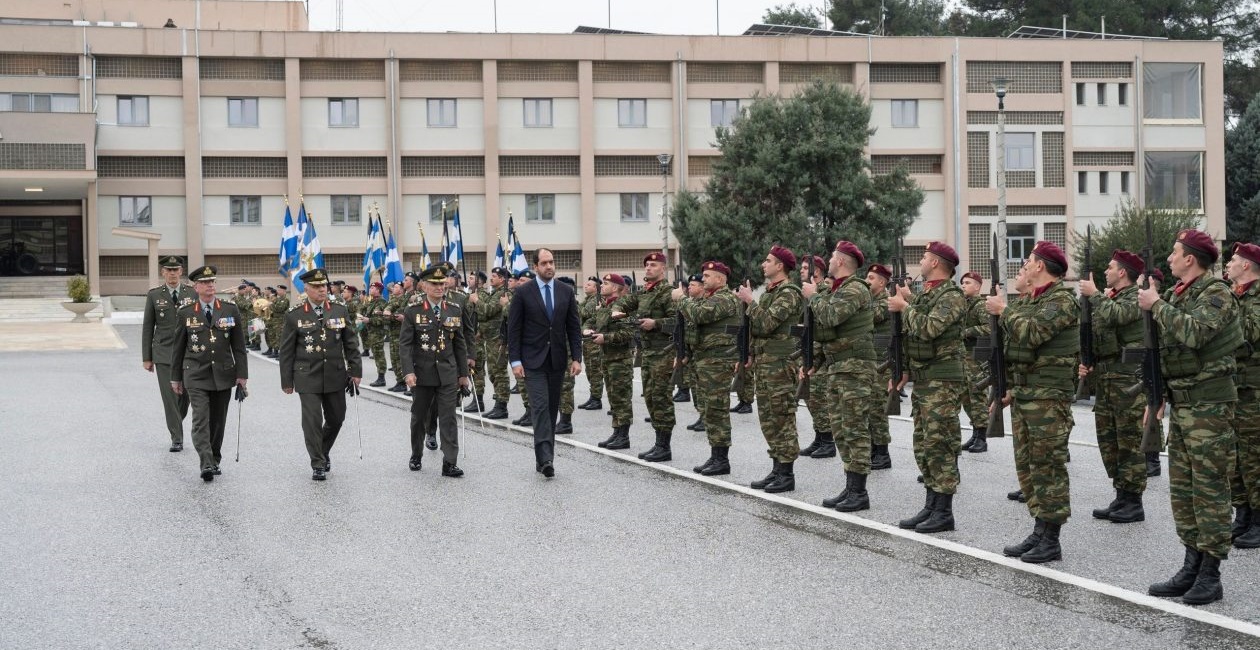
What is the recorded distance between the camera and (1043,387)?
24.7 ft

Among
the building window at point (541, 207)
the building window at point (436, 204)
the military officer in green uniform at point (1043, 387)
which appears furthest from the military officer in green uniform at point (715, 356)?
the building window at point (541, 207)

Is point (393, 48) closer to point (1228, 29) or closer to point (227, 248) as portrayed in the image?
point (227, 248)

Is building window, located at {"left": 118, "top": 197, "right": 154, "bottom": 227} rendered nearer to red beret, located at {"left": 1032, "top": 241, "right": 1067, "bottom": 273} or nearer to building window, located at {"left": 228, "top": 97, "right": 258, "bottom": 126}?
building window, located at {"left": 228, "top": 97, "right": 258, "bottom": 126}

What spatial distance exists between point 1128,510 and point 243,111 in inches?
2131

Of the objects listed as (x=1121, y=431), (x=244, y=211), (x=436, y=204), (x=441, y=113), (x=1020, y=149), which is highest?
(x=441, y=113)

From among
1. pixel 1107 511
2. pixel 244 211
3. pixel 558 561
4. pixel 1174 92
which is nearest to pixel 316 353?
Result: pixel 558 561

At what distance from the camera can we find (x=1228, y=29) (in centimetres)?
6969

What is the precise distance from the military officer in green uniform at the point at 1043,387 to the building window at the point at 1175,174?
189 ft

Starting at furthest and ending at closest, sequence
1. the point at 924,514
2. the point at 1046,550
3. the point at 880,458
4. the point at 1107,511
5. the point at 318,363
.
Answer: the point at 880,458 → the point at 318,363 → the point at 1107,511 → the point at 924,514 → the point at 1046,550

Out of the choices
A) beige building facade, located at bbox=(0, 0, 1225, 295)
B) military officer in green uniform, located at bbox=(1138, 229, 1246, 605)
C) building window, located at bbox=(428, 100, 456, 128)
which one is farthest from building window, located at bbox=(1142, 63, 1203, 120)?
military officer in green uniform, located at bbox=(1138, 229, 1246, 605)

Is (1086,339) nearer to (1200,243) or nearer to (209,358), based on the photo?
(1200,243)

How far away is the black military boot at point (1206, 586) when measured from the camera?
6258 millimetres

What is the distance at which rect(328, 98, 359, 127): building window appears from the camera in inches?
2261

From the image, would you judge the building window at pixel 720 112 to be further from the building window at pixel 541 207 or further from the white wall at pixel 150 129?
the white wall at pixel 150 129
